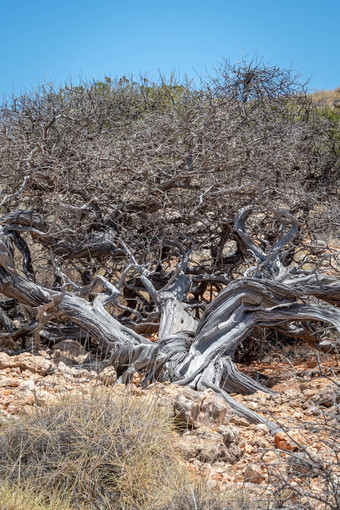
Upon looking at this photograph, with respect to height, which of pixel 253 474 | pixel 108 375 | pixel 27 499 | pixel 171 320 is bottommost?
pixel 253 474

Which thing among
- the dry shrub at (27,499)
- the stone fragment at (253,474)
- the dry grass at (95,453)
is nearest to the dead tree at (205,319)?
the stone fragment at (253,474)

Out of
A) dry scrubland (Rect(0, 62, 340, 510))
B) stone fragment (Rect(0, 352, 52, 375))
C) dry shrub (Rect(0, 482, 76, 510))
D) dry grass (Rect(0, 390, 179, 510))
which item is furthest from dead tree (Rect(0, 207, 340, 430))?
dry shrub (Rect(0, 482, 76, 510))

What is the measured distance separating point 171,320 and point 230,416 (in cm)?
170

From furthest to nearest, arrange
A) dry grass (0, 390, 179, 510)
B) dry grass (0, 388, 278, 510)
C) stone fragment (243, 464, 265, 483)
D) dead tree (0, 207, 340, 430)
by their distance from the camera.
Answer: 1. dead tree (0, 207, 340, 430)
2. stone fragment (243, 464, 265, 483)
3. dry grass (0, 390, 179, 510)
4. dry grass (0, 388, 278, 510)

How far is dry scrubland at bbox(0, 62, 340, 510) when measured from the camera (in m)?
3.30

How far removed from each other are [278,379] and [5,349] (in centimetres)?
293

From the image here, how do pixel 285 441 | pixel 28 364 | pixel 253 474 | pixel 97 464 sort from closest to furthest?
pixel 97 464 → pixel 253 474 → pixel 285 441 → pixel 28 364

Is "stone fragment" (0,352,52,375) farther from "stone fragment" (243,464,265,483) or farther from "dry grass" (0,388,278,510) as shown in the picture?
"stone fragment" (243,464,265,483)

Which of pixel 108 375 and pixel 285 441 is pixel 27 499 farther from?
pixel 108 375

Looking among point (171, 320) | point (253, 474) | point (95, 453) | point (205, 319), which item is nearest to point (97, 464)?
point (95, 453)

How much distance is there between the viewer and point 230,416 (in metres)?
4.52

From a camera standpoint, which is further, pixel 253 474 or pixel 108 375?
pixel 108 375

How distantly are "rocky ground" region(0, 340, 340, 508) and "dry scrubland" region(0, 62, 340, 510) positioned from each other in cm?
2

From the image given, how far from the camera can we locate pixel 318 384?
17.6 feet
